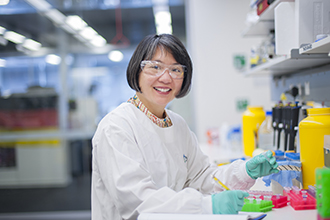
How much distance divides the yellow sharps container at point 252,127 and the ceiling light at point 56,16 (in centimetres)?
292

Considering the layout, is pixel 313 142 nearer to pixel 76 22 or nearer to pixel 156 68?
pixel 156 68

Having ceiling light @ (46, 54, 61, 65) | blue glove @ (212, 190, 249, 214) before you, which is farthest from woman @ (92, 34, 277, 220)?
ceiling light @ (46, 54, 61, 65)

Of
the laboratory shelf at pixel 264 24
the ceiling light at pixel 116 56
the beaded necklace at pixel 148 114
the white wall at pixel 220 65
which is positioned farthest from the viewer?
the ceiling light at pixel 116 56

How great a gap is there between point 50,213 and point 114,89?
5.96ft

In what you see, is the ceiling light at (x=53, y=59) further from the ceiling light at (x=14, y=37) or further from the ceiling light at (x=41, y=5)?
the ceiling light at (x=41, y=5)

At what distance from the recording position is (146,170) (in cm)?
115

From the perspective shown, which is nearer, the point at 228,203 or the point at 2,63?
the point at 228,203

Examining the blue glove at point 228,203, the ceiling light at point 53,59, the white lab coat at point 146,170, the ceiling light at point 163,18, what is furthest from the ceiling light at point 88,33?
the blue glove at point 228,203

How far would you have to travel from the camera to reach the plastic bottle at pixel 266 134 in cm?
214

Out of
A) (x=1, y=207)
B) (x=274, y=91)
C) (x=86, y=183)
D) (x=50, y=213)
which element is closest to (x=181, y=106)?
(x=274, y=91)

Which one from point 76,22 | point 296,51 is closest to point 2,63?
point 76,22

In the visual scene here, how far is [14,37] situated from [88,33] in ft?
3.14

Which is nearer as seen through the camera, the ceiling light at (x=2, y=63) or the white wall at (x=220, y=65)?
the white wall at (x=220, y=65)

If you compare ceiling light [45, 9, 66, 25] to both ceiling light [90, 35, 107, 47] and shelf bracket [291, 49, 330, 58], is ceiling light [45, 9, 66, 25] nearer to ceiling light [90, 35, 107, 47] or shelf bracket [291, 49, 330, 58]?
ceiling light [90, 35, 107, 47]
